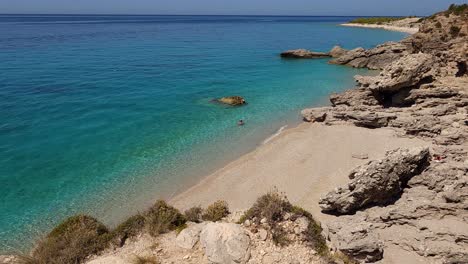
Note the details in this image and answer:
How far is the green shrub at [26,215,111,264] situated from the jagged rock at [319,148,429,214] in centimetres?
1075

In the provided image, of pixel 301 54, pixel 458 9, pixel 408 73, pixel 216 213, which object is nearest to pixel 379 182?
pixel 216 213

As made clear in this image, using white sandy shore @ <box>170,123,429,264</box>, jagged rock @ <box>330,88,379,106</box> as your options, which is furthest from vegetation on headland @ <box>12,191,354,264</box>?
jagged rock @ <box>330,88,379,106</box>

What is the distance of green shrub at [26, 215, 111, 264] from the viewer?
492 inches

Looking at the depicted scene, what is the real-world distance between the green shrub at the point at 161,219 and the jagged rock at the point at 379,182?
744 centimetres

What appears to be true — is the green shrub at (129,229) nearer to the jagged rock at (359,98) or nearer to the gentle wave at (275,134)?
the gentle wave at (275,134)

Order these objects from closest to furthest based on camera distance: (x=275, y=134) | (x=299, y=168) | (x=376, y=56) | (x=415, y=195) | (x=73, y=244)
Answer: (x=73, y=244) < (x=415, y=195) < (x=299, y=168) < (x=275, y=134) < (x=376, y=56)

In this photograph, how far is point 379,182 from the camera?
596 inches

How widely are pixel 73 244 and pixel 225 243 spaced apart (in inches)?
236

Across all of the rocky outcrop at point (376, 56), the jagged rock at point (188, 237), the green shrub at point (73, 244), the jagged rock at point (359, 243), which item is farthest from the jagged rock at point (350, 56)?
the green shrub at point (73, 244)

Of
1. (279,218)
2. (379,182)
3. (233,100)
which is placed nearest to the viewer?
(279,218)

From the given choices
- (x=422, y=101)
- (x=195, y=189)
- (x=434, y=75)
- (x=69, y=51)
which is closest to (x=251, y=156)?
(x=195, y=189)

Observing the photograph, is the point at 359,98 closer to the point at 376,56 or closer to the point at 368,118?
the point at 368,118

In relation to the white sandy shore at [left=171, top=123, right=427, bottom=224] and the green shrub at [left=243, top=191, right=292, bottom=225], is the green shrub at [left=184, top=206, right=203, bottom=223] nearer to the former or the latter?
the green shrub at [left=243, top=191, right=292, bottom=225]

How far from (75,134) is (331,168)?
21699 millimetres
